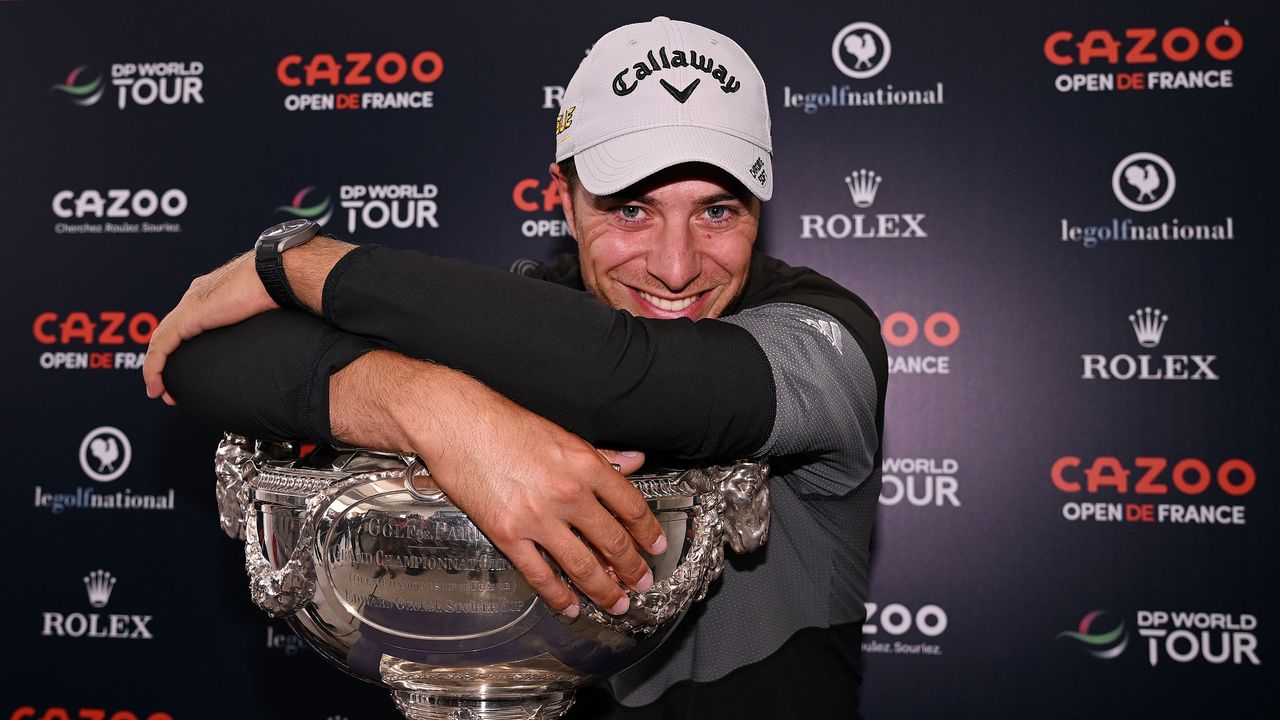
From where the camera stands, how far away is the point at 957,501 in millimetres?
2271

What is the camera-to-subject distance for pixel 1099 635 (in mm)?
2193

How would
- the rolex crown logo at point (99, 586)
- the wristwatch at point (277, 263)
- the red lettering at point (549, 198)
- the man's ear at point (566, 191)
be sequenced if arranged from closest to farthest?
1. the wristwatch at point (277, 263)
2. the man's ear at point (566, 191)
3. the red lettering at point (549, 198)
4. the rolex crown logo at point (99, 586)

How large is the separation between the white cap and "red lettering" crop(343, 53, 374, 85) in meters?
1.60

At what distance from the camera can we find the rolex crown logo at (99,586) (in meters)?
2.50

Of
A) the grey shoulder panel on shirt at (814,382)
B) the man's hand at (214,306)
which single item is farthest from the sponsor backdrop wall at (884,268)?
the man's hand at (214,306)

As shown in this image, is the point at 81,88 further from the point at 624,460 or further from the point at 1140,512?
the point at 1140,512

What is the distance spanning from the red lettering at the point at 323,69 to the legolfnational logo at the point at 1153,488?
2.03 m

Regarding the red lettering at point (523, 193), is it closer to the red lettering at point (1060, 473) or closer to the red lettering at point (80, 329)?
the red lettering at point (80, 329)

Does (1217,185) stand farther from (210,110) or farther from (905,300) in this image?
(210,110)

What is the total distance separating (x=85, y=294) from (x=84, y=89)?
0.55 metres

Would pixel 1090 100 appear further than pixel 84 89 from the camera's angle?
No

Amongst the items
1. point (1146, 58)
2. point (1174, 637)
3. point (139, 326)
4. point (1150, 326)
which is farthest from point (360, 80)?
point (1174, 637)

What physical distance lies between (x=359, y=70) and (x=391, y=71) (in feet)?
0.28

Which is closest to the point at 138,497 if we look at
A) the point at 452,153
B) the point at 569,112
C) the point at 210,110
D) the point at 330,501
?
the point at 210,110
